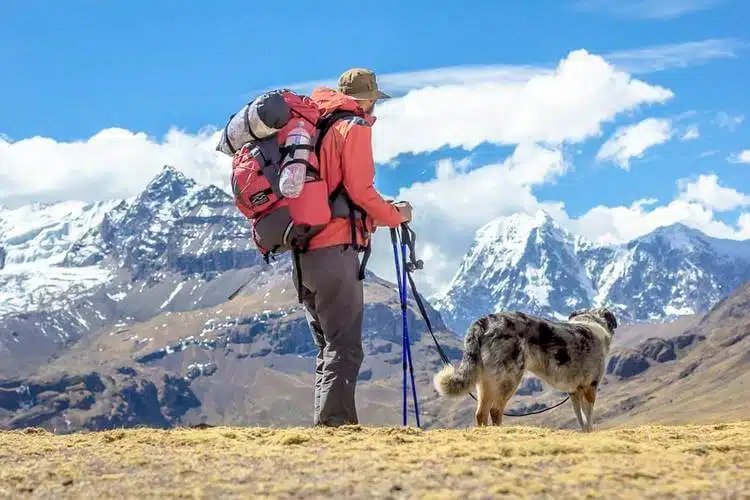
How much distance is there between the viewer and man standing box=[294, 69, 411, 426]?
14578mm

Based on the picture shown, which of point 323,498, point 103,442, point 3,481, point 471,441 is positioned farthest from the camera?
point 103,442

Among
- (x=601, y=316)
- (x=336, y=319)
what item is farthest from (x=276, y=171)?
(x=601, y=316)

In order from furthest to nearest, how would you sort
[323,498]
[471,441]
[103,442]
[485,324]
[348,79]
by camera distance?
[485,324] → [348,79] → [103,442] → [471,441] → [323,498]

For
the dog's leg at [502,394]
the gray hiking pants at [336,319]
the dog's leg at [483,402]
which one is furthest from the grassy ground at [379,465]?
the dog's leg at [502,394]

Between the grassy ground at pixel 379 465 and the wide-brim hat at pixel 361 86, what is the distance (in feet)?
16.7

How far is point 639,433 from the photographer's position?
48.9 feet

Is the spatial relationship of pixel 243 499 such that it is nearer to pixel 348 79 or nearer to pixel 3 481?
pixel 3 481

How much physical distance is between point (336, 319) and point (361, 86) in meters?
3.67

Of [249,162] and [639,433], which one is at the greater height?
[249,162]

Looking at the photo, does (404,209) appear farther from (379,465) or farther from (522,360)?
(379,465)

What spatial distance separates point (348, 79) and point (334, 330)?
13.0 ft

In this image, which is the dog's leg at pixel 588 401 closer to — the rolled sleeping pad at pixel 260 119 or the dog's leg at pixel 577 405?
the dog's leg at pixel 577 405

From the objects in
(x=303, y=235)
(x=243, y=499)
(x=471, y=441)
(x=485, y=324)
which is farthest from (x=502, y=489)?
(x=485, y=324)

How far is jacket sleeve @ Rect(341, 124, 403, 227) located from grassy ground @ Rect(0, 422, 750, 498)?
3292 mm
